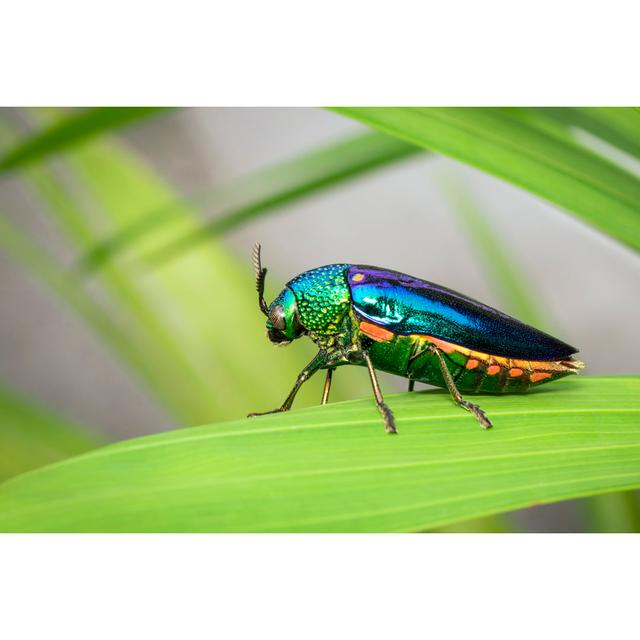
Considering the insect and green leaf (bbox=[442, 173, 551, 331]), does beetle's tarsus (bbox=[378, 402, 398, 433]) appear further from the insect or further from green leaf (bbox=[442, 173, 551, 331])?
green leaf (bbox=[442, 173, 551, 331])

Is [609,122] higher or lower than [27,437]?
higher

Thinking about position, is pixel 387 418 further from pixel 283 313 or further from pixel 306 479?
pixel 283 313

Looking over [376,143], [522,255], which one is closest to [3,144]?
[376,143]

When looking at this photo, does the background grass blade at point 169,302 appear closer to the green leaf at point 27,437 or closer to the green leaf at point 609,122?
the green leaf at point 27,437

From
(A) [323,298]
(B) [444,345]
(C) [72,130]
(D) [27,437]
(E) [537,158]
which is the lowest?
(D) [27,437]

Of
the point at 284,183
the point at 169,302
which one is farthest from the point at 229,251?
the point at 284,183

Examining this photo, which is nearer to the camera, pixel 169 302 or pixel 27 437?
pixel 27 437

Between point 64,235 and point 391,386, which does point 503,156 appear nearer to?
point 391,386

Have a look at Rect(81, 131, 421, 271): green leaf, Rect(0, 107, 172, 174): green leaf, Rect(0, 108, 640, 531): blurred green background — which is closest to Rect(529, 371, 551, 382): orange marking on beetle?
Rect(0, 108, 640, 531): blurred green background

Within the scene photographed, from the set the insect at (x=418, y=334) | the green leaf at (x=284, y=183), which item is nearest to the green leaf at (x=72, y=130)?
the green leaf at (x=284, y=183)
